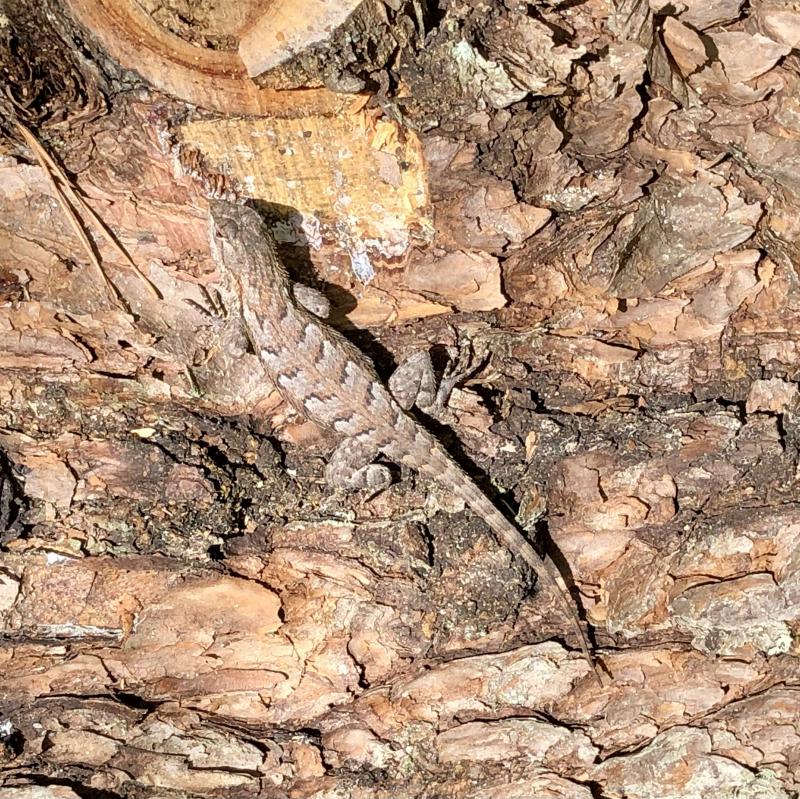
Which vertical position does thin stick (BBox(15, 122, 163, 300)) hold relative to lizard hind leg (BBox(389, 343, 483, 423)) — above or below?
above

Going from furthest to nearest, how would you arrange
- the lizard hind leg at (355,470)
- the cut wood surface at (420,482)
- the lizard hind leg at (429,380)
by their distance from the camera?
the lizard hind leg at (429,380) → the lizard hind leg at (355,470) → the cut wood surface at (420,482)

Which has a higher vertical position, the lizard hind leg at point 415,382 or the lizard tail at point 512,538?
the lizard hind leg at point 415,382

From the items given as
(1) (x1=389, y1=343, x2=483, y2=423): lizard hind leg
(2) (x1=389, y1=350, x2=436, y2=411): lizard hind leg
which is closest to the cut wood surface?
(1) (x1=389, y1=343, x2=483, y2=423): lizard hind leg

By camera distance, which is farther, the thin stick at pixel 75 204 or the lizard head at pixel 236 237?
the lizard head at pixel 236 237

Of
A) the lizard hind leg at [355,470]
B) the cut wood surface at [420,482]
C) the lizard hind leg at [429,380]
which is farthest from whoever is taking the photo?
the lizard hind leg at [429,380]

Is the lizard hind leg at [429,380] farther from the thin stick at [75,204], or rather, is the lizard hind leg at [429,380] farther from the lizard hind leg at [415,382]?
the thin stick at [75,204]

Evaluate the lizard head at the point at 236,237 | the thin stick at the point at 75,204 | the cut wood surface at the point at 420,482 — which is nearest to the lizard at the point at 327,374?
the lizard head at the point at 236,237

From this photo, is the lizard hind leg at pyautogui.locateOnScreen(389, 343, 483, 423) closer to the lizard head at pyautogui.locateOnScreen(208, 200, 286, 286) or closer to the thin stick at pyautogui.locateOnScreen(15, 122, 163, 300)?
the lizard head at pyautogui.locateOnScreen(208, 200, 286, 286)

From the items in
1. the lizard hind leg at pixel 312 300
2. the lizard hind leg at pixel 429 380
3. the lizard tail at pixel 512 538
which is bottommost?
the lizard tail at pixel 512 538
